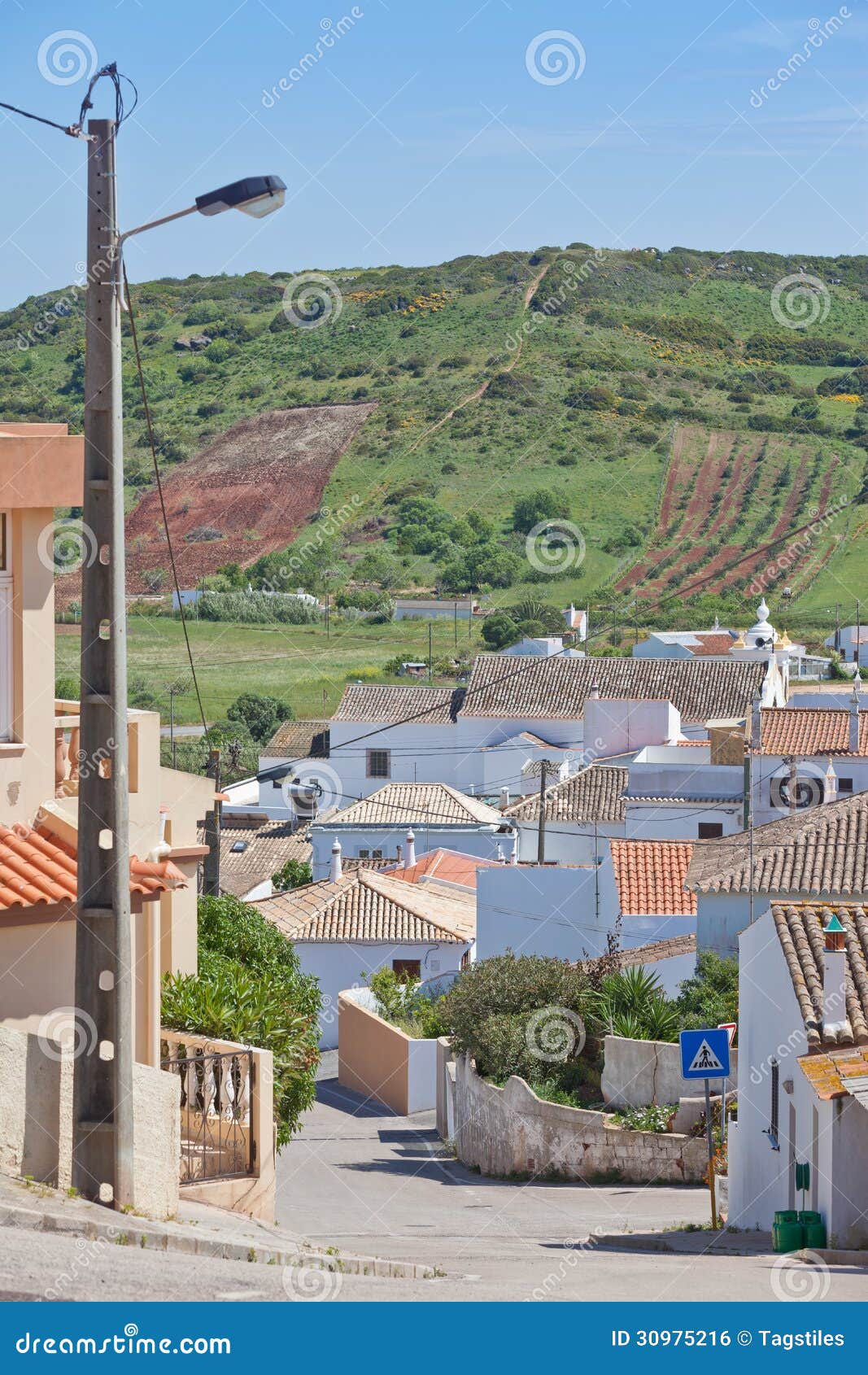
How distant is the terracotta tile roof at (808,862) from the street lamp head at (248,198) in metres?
17.6

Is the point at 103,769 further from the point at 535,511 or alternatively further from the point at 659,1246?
the point at 535,511

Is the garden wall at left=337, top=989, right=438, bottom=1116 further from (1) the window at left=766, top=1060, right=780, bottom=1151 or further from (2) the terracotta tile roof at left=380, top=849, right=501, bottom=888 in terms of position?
(1) the window at left=766, top=1060, right=780, bottom=1151

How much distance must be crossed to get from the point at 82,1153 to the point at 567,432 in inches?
4342

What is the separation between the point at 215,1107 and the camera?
11.1 m

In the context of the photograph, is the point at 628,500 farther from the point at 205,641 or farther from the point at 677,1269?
the point at 677,1269

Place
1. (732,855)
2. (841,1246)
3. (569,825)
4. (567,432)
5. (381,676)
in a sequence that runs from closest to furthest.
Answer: (841,1246), (732,855), (569,825), (381,676), (567,432)

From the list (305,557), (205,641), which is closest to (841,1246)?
(205,641)

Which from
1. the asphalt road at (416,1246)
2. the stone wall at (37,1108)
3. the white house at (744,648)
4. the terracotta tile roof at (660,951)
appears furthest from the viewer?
the white house at (744,648)

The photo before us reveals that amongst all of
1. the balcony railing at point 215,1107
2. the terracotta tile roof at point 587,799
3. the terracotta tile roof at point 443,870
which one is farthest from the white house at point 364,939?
the balcony railing at point 215,1107

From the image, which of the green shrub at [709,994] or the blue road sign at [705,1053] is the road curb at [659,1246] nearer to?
the blue road sign at [705,1053]

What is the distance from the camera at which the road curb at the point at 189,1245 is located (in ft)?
24.4

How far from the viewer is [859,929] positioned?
559 inches

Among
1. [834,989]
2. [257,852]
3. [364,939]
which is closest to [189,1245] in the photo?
[834,989]

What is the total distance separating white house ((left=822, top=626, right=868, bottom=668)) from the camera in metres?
75.4
